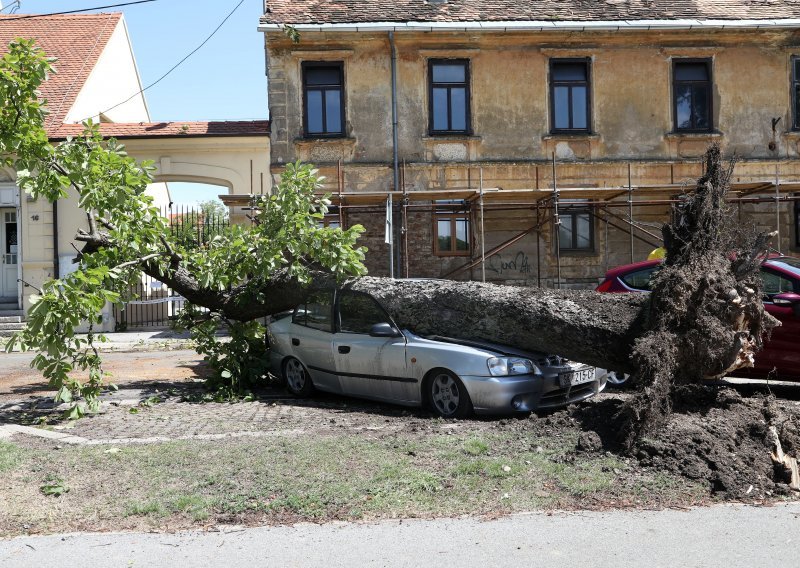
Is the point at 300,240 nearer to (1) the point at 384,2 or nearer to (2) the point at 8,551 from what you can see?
(2) the point at 8,551

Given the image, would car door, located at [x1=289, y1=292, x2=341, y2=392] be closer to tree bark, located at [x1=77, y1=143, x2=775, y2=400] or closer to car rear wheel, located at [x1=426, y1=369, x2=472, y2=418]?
tree bark, located at [x1=77, y1=143, x2=775, y2=400]

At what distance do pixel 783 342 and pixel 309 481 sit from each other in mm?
5699

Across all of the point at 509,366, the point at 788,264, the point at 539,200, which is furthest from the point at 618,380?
the point at 539,200

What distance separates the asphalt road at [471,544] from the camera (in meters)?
4.35

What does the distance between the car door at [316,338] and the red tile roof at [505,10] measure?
10432 millimetres

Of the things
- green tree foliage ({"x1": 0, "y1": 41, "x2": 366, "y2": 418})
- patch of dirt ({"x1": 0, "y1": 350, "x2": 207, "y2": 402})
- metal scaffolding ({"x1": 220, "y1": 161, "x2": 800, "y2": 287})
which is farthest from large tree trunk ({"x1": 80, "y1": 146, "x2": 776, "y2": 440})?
metal scaffolding ({"x1": 220, "y1": 161, "x2": 800, "y2": 287})

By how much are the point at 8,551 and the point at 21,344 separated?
3.81 metres

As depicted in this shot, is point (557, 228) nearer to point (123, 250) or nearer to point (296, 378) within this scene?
point (296, 378)

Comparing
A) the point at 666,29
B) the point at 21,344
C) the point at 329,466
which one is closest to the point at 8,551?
the point at 329,466

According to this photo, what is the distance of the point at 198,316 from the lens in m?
10.8

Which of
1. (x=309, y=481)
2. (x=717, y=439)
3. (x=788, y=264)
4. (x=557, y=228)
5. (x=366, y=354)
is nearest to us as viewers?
(x=309, y=481)

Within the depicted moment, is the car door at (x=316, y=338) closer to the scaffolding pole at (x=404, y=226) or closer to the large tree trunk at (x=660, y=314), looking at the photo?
the large tree trunk at (x=660, y=314)

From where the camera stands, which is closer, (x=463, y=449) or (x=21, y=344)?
(x=463, y=449)

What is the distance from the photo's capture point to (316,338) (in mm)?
9398
